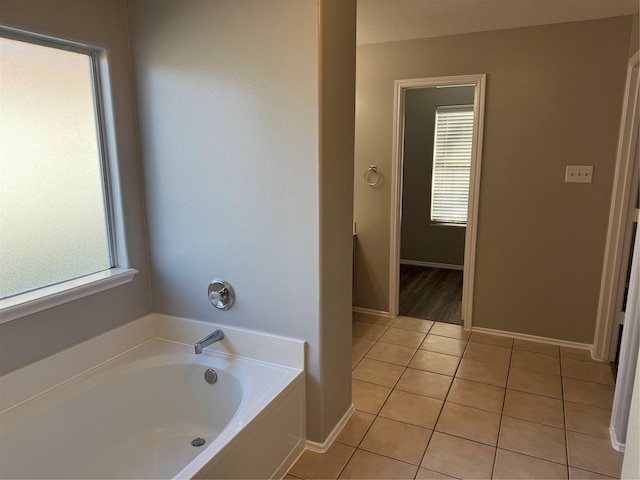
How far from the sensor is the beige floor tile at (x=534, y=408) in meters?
2.34

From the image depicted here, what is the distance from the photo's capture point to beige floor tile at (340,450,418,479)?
194cm

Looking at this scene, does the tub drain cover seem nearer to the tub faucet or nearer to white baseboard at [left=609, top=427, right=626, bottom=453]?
the tub faucet

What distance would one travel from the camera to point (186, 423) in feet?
7.04

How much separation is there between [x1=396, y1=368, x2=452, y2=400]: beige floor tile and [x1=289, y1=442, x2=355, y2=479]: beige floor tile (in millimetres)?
673

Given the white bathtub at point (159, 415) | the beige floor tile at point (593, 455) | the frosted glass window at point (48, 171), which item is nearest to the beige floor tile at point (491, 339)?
the beige floor tile at point (593, 455)

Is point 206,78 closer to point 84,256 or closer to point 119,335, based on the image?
point 84,256

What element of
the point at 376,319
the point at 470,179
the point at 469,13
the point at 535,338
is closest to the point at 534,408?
the point at 535,338

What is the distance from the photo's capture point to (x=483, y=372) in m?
2.84

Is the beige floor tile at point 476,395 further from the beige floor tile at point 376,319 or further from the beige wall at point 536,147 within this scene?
the beige floor tile at point 376,319

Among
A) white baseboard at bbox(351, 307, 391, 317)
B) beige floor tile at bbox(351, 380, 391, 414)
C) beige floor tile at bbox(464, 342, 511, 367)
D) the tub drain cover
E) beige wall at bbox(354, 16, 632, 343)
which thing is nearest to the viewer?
the tub drain cover

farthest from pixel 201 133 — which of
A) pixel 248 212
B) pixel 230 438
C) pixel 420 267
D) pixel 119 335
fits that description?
pixel 420 267

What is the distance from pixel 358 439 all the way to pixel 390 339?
1.24 m

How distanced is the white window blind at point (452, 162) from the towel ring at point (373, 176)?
6.04 feet

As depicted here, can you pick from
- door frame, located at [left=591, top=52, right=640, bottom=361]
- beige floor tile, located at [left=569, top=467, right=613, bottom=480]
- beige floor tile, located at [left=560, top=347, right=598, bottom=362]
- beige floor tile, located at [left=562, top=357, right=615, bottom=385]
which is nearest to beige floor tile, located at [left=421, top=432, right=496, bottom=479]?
beige floor tile, located at [left=569, top=467, right=613, bottom=480]
